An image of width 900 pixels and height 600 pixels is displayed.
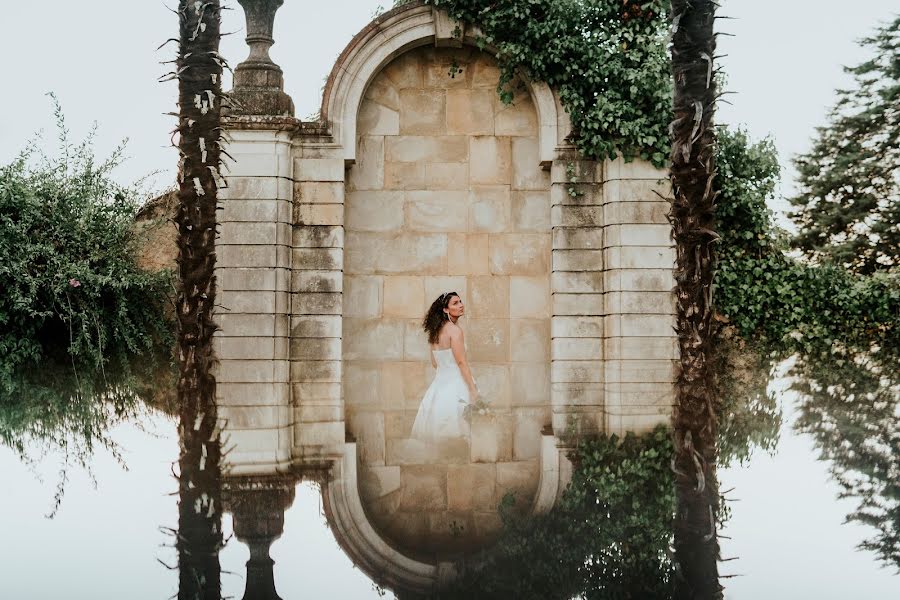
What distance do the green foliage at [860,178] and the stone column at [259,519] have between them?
20.6 metres

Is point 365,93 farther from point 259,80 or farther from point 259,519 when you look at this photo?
point 259,519

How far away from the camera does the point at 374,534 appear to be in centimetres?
500

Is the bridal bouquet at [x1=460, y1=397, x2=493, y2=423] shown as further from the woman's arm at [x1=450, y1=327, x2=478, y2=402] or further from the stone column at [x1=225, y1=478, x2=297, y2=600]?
the stone column at [x1=225, y1=478, x2=297, y2=600]

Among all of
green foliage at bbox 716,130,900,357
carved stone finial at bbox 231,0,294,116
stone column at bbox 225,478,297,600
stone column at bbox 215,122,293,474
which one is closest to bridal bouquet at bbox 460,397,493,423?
stone column at bbox 215,122,293,474

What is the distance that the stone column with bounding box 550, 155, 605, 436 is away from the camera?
12328 mm

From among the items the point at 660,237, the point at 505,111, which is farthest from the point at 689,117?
the point at 505,111

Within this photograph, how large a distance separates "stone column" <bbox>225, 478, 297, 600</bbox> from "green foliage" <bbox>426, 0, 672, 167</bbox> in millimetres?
7836

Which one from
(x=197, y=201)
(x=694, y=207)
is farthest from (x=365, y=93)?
(x=694, y=207)

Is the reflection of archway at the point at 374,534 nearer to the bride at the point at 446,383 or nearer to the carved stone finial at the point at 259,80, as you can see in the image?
the bride at the point at 446,383

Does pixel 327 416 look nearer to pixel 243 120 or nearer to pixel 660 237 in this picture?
pixel 243 120

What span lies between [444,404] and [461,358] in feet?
1.95

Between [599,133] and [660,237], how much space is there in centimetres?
173

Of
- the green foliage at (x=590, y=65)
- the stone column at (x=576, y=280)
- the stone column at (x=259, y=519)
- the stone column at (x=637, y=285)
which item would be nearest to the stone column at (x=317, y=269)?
the green foliage at (x=590, y=65)

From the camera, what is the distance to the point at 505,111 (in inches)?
519
